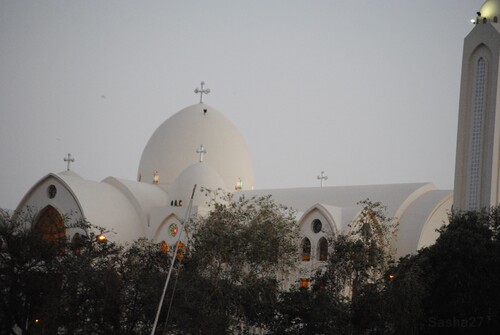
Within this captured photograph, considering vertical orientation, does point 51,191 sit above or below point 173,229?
above

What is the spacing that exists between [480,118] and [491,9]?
5.33 metres

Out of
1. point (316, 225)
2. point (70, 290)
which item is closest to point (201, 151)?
point (316, 225)

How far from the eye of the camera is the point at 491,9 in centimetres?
4378

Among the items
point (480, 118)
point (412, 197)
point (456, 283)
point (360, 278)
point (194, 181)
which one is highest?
point (480, 118)

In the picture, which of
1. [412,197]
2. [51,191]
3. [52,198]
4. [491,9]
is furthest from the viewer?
[51,191]

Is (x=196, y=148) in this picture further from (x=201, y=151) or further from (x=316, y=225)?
(x=316, y=225)

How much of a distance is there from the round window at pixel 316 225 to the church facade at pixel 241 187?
53 mm

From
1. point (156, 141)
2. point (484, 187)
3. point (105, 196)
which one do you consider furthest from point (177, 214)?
point (484, 187)

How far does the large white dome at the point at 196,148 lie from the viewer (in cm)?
6016

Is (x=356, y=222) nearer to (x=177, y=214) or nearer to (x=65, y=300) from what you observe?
(x=177, y=214)

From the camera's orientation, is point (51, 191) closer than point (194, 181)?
No

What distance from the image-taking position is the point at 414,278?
30328 millimetres

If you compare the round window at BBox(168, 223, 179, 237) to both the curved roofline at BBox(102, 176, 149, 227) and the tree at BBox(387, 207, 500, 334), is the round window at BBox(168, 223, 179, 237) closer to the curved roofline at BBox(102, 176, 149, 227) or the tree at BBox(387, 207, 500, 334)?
the curved roofline at BBox(102, 176, 149, 227)

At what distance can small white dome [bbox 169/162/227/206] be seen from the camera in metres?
54.7
